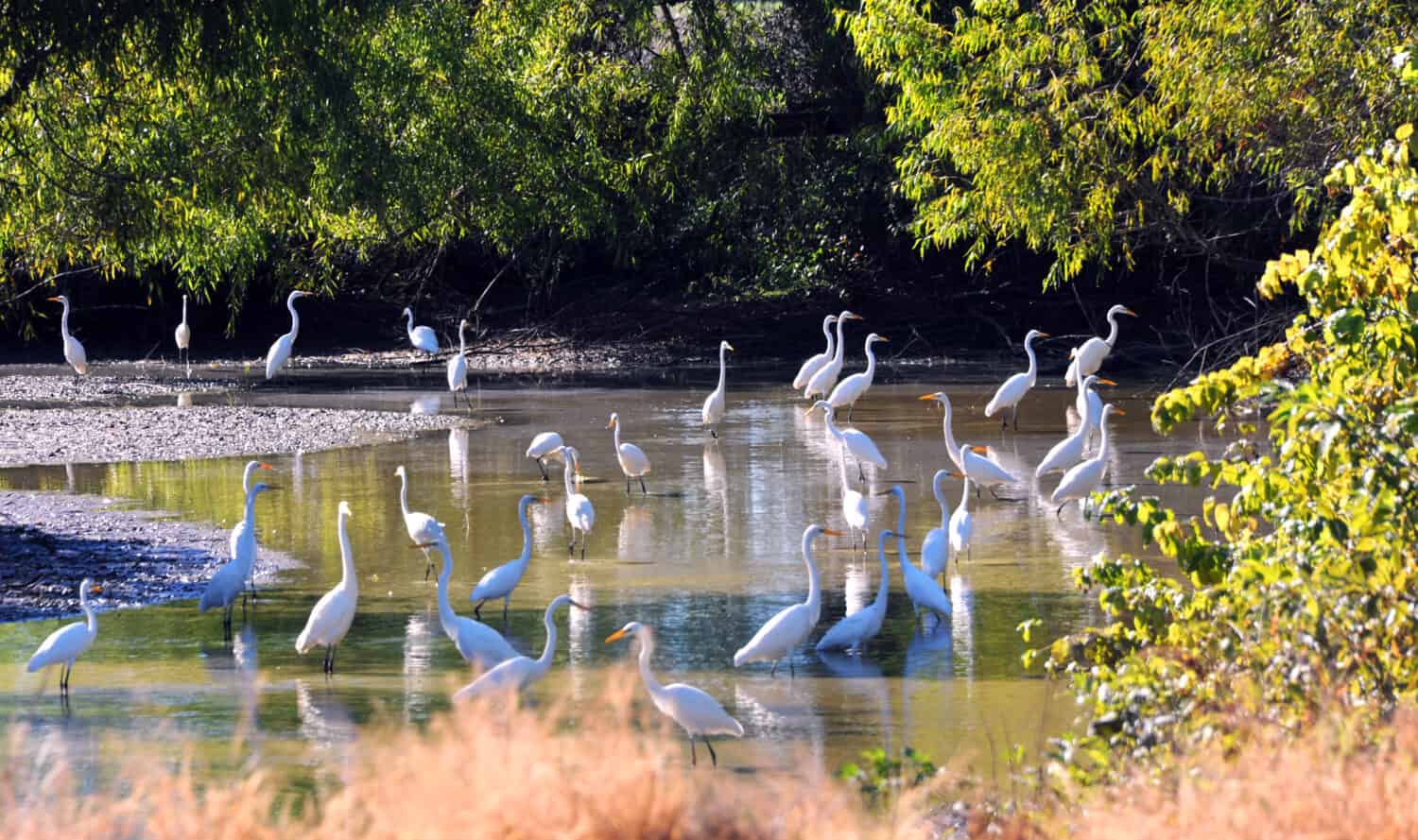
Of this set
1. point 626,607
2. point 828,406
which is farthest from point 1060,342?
point 626,607

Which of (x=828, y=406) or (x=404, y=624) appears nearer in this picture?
(x=404, y=624)

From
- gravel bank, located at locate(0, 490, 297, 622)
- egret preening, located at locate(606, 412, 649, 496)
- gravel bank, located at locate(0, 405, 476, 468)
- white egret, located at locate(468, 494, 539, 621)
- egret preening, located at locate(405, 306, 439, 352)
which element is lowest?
white egret, located at locate(468, 494, 539, 621)

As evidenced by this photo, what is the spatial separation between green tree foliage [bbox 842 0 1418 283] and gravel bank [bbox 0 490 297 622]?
383 inches

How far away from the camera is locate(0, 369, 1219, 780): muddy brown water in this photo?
23.9ft

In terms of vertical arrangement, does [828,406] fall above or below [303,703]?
above

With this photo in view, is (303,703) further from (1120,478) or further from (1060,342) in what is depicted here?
(1060,342)

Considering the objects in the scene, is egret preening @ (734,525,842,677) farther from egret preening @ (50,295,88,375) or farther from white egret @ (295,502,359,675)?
egret preening @ (50,295,88,375)

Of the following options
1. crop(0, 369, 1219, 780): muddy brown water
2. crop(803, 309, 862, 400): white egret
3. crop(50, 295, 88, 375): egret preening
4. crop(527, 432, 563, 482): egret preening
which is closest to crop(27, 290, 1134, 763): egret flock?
crop(0, 369, 1219, 780): muddy brown water

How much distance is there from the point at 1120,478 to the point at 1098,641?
795 centimetres

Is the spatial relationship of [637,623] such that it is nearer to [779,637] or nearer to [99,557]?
[779,637]

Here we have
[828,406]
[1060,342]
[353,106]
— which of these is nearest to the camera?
[353,106]

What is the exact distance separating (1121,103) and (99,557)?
12127 mm

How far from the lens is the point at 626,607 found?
9.71 meters

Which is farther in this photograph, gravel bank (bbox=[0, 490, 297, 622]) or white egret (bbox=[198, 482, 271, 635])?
gravel bank (bbox=[0, 490, 297, 622])
